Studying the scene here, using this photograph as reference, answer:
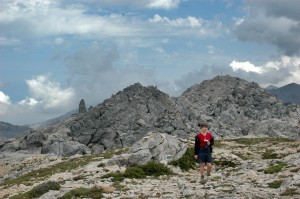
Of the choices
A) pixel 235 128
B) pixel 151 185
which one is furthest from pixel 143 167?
pixel 235 128

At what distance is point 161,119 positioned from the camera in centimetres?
12275

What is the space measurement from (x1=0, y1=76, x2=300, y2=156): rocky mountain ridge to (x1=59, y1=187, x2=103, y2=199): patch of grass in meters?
71.8

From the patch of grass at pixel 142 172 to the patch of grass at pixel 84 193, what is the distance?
4.21 metres

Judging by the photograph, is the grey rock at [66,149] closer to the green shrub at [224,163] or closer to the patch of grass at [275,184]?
the green shrub at [224,163]

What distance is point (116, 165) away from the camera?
109 feet

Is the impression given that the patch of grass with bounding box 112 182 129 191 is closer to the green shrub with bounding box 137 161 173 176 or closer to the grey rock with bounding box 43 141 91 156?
the green shrub with bounding box 137 161 173 176

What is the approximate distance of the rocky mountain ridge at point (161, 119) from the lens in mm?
109062

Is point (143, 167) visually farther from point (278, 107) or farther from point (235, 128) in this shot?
point (278, 107)

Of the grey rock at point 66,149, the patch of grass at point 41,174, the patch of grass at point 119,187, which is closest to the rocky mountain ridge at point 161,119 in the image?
the grey rock at point 66,149

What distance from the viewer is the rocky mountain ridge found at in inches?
4294

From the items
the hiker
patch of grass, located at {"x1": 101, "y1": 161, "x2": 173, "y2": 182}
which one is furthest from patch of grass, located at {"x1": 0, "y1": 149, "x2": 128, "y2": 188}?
the hiker

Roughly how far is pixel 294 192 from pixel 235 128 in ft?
391

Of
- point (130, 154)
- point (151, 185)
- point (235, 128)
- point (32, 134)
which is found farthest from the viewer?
point (235, 128)

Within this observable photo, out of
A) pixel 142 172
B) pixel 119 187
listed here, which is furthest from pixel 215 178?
pixel 119 187
